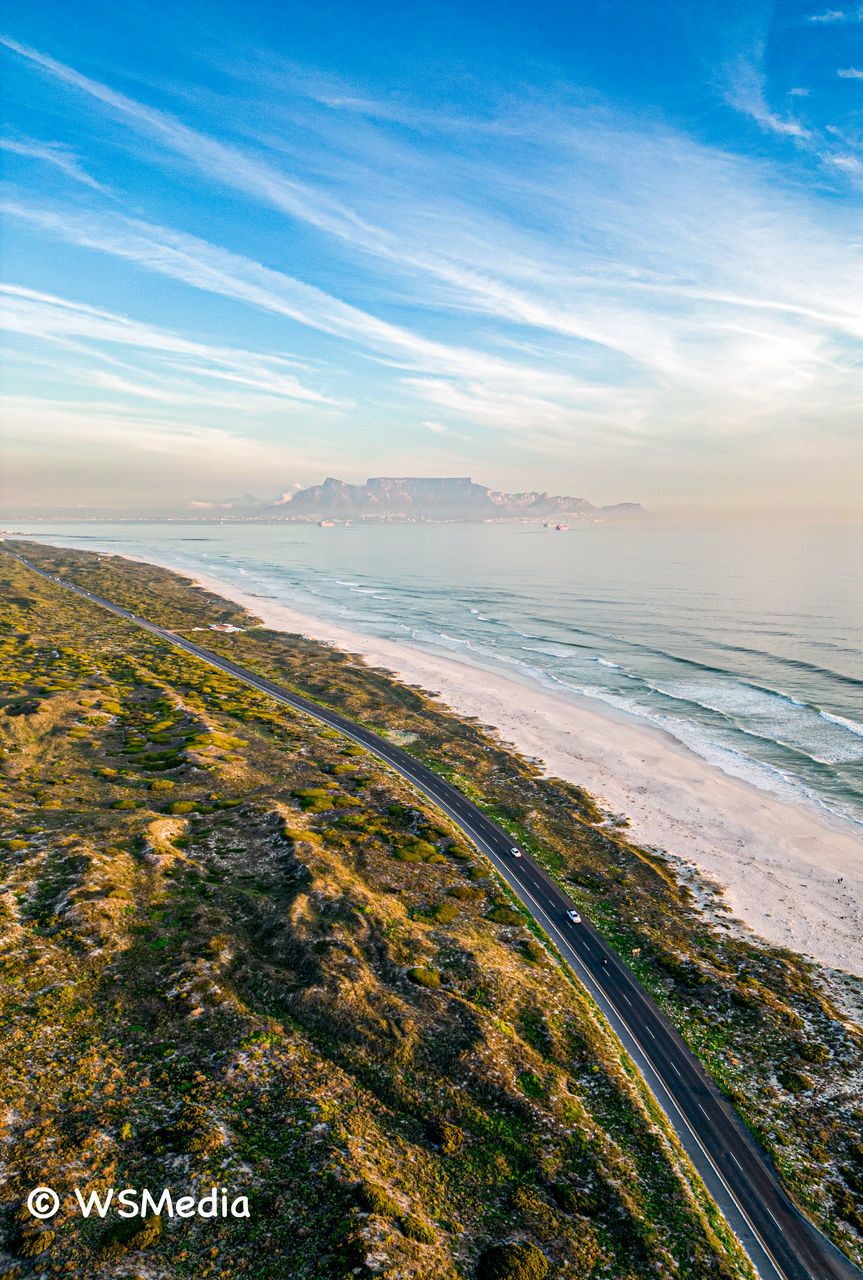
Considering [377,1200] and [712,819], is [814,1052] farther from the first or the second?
[712,819]

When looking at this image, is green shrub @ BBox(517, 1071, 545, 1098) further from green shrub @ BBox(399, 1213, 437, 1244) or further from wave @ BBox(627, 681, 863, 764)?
wave @ BBox(627, 681, 863, 764)

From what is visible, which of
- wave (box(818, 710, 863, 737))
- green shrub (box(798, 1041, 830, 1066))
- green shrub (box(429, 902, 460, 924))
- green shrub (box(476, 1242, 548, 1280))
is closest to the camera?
green shrub (box(476, 1242, 548, 1280))

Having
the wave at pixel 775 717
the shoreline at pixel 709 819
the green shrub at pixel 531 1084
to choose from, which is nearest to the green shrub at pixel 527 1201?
the green shrub at pixel 531 1084

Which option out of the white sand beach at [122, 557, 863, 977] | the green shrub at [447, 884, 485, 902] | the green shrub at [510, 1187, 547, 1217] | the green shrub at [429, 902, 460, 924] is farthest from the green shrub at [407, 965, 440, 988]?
the white sand beach at [122, 557, 863, 977]

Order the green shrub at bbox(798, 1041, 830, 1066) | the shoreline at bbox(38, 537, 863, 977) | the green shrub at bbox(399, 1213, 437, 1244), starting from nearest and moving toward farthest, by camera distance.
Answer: the green shrub at bbox(399, 1213, 437, 1244) < the green shrub at bbox(798, 1041, 830, 1066) < the shoreline at bbox(38, 537, 863, 977)

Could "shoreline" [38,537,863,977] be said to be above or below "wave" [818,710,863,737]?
below

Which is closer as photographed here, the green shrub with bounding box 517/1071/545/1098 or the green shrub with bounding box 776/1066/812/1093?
the green shrub with bounding box 517/1071/545/1098

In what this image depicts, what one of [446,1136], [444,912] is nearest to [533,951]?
[444,912]
